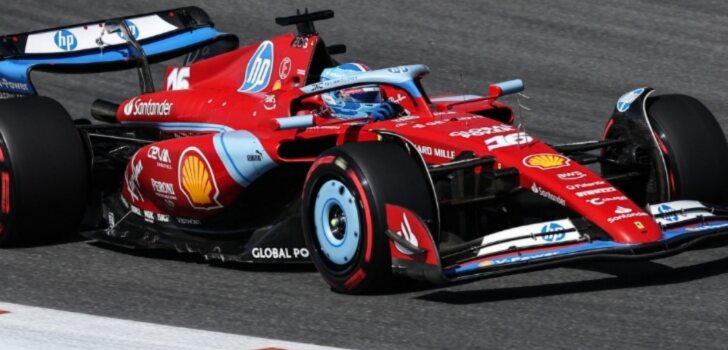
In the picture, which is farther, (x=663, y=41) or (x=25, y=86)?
(x=663, y=41)

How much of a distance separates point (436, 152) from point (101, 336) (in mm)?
1959

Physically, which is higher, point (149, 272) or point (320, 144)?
point (320, 144)

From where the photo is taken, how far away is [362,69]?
28.6 ft

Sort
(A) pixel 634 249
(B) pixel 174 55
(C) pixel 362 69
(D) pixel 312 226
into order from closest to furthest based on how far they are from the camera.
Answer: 1. (A) pixel 634 249
2. (D) pixel 312 226
3. (C) pixel 362 69
4. (B) pixel 174 55

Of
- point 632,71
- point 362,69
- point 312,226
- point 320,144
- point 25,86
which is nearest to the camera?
point 312,226

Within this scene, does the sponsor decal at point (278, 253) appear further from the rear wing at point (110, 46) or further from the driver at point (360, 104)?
Result: the rear wing at point (110, 46)

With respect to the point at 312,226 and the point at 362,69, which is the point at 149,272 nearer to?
the point at 312,226

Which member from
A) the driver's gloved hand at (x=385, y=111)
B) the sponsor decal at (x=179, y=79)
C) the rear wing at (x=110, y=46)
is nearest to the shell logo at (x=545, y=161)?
the driver's gloved hand at (x=385, y=111)

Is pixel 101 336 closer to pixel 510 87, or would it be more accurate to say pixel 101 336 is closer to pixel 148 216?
pixel 148 216

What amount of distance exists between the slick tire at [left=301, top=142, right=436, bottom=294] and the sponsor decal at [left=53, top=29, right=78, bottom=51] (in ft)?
10.3

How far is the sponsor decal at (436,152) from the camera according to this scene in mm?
7570

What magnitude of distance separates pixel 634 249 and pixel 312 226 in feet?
5.05

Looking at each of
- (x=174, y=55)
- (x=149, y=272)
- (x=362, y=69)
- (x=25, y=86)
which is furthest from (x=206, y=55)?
(x=149, y=272)

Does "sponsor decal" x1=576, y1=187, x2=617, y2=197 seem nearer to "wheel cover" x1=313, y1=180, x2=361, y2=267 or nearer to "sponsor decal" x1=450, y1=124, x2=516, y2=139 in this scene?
"sponsor decal" x1=450, y1=124, x2=516, y2=139
